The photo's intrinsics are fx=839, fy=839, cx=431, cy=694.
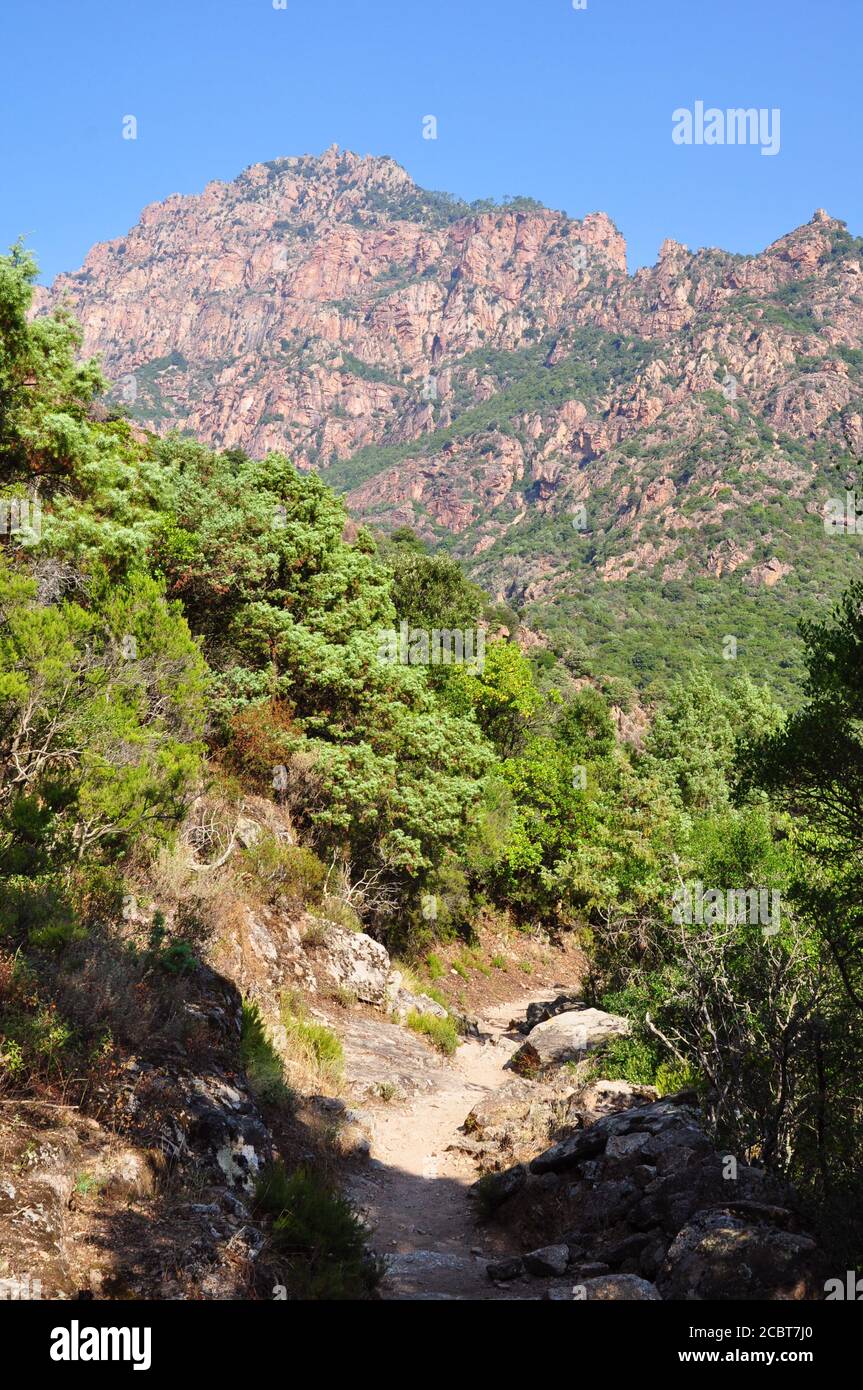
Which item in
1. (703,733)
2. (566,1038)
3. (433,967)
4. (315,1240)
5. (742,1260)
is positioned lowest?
(433,967)

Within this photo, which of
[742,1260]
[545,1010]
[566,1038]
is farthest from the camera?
[545,1010]

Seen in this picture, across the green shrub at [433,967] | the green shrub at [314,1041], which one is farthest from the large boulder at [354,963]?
the green shrub at [433,967]

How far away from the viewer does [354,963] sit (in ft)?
54.1

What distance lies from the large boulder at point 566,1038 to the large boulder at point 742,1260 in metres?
8.35

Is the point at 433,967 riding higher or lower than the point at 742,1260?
lower

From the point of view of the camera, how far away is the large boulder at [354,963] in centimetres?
1590

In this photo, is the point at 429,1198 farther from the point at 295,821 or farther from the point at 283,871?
the point at 295,821

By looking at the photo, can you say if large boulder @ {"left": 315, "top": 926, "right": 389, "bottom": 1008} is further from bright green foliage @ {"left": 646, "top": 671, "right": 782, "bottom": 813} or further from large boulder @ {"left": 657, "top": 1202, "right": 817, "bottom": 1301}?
bright green foliage @ {"left": 646, "top": 671, "right": 782, "bottom": 813}

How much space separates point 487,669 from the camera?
29.4 m

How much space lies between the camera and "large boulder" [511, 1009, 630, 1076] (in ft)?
48.8

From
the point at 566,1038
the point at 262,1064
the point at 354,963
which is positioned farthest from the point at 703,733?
the point at 262,1064

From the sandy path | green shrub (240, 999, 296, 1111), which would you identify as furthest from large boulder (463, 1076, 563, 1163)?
green shrub (240, 999, 296, 1111)

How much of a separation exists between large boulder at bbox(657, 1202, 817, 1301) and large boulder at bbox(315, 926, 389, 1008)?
1007 cm

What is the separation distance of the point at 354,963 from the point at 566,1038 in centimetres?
426
